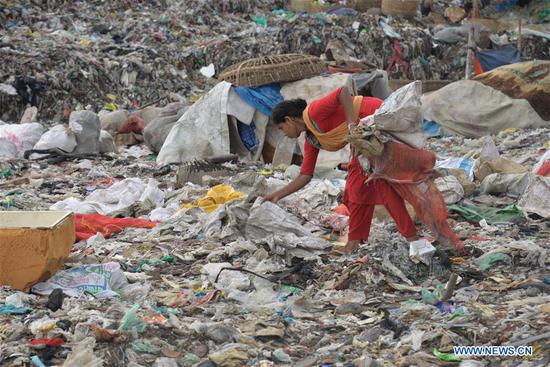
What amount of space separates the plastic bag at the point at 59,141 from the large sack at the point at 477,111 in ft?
13.9

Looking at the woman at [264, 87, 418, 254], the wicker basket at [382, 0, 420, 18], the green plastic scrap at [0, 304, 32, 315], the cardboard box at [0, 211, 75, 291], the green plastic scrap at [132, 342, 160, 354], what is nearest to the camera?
the green plastic scrap at [132, 342, 160, 354]

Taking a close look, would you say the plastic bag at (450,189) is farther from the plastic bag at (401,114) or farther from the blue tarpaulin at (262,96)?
the blue tarpaulin at (262,96)

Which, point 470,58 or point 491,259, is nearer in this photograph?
point 491,259

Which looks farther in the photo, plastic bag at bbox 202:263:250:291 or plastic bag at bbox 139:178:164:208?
plastic bag at bbox 139:178:164:208

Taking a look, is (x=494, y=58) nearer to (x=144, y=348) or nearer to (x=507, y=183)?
(x=507, y=183)

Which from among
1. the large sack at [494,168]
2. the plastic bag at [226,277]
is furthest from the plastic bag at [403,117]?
the large sack at [494,168]

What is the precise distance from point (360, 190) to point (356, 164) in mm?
Answer: 165

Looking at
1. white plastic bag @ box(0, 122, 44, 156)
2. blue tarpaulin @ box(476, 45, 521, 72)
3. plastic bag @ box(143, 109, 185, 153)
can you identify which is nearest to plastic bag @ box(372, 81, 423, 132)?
plastic bag @ box(143, 109, 185, 153)

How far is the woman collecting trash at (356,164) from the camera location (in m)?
4.74

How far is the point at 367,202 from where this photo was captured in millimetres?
5004

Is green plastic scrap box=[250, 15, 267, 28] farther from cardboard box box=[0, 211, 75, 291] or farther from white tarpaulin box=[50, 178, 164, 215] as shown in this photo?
cardboard box box=[0, 211, 75, 291]

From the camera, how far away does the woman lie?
484 centimetres

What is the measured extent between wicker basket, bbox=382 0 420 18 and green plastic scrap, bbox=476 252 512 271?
12.5 m

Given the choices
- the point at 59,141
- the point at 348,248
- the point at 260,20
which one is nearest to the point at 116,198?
the point at 59,141
